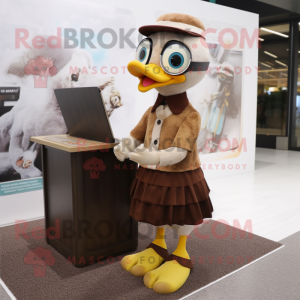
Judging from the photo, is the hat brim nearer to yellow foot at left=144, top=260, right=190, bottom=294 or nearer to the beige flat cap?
the beige flat cap

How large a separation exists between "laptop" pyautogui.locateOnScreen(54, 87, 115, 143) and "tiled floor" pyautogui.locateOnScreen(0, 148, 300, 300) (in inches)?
40.0

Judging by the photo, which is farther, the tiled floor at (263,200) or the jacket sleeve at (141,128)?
the tiled floor at (263,200)

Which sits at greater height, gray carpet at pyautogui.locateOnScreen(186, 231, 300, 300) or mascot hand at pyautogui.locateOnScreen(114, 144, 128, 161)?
mascot hand at pyautogui.locateOnScreen(114, 144, 128, 161)

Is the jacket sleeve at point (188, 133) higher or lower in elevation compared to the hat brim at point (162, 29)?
lower

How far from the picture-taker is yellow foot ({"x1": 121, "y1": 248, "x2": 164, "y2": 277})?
1967mm

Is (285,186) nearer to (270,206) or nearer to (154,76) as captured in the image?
(270,206)

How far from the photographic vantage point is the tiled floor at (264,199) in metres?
2.83

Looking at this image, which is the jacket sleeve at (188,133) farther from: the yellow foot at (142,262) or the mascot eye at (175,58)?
the yellow foot at (142,262)

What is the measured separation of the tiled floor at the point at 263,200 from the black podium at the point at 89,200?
51cm

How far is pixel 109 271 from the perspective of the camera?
2.03 meters

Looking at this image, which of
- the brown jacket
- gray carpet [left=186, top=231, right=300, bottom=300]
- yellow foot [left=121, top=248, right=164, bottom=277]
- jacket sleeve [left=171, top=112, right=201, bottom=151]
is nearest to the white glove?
the brown jacket

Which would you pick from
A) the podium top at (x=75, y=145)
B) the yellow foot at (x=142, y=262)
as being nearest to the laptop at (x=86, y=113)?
the podium top at (x=75, y=145)

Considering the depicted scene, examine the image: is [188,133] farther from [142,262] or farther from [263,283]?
[263,283]

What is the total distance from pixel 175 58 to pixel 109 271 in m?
1.28
